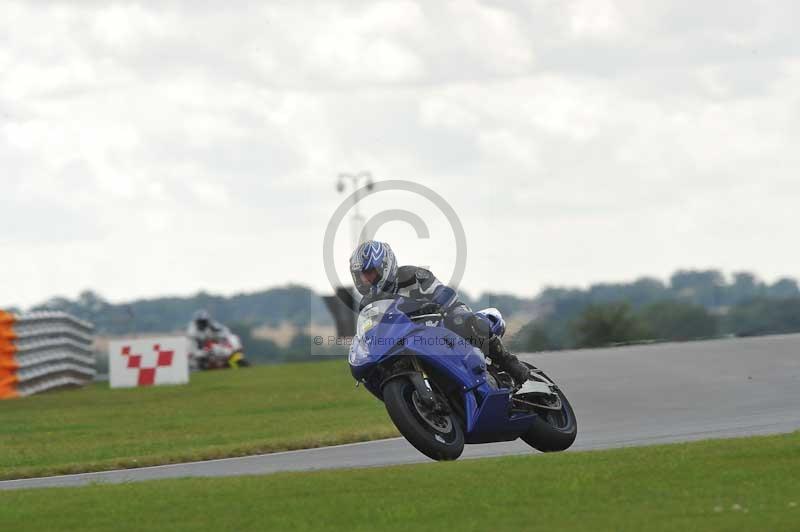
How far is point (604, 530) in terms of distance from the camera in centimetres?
843

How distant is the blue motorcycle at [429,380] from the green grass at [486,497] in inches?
22.7

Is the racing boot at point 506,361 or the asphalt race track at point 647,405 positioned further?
the asphalt race track at point 647,405

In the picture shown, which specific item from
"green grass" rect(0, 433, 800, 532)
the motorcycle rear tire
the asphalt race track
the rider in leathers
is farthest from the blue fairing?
the asphalt race track

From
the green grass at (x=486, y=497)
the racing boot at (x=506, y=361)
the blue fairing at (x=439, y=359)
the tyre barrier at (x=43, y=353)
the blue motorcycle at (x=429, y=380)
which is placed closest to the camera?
the green grass at (x=486, y=497)

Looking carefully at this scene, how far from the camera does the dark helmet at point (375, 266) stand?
12.4 metres

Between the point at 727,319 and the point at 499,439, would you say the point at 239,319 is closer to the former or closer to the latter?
the point at 727,319

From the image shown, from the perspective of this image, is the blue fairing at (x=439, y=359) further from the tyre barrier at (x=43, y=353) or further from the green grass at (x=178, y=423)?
the tyre barrier at (x=43, y=353)

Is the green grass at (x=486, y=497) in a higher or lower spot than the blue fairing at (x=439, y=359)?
lower

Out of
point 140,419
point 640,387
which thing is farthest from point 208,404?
point 640,387

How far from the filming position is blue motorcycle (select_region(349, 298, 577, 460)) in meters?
11.9

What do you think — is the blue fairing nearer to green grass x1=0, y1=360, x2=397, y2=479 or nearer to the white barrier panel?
green grass x1=0, y1=360, x2=397, y2=479

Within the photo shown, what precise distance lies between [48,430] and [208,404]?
490 cm

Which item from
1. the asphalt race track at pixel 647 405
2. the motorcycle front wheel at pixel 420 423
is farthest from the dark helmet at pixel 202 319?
the motorcycle front wheel at pixel 420 423

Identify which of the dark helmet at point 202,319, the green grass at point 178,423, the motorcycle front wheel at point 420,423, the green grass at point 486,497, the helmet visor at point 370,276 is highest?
the helmet visor at point 370,276
